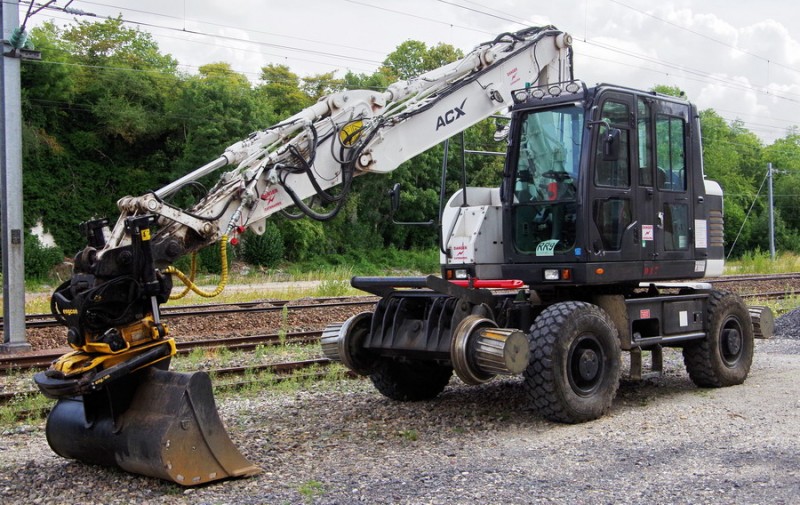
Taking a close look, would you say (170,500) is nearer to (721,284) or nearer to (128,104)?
Result: (721,284)

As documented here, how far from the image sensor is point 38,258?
31984mm

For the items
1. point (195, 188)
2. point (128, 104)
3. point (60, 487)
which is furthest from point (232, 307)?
point (128, 104)

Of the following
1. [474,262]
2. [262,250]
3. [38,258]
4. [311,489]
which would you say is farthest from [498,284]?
[262,250]

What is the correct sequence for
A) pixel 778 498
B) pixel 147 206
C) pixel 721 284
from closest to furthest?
pixel 778 498
pixel 147 206
pixel 721 284

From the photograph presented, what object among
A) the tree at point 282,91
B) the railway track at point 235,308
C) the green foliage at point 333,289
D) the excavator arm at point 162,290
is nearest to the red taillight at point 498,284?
the excavator arm at point 162,290

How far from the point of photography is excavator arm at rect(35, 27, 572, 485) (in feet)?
19.9

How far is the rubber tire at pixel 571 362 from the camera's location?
770 centimetres

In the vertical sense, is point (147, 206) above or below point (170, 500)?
above

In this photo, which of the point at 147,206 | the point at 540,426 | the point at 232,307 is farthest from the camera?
the point at 232,307

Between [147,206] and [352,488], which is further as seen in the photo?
[147,206]

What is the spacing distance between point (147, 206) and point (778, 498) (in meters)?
4.84

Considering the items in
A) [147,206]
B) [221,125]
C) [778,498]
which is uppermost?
[221,125]

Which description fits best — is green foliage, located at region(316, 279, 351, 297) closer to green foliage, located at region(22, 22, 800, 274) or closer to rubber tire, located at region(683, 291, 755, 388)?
green foliage, located at region(22, 22, 800, 274)

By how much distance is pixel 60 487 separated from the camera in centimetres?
606
